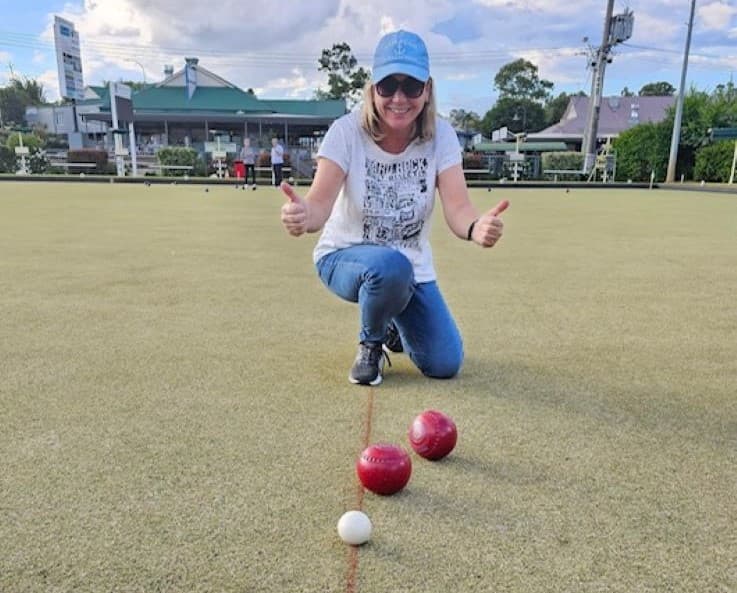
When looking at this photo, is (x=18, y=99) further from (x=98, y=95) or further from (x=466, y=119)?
(x=466, y=119)

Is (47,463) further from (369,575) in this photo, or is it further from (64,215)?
(64,215)

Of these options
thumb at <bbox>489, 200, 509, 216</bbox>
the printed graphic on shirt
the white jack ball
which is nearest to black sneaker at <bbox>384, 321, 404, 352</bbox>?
the printed graphic on shirt

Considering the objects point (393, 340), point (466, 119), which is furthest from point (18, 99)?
point (393, 340)

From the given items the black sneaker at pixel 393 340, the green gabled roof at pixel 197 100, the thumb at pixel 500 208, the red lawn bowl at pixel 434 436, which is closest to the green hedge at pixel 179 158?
the green gabled roof at pixel 197 100

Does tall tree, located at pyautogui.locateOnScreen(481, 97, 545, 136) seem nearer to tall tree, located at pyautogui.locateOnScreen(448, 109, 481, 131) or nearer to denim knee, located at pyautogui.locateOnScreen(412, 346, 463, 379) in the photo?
tall tree, located at pyautogui.locateOnScreen(448, 109, 481, 131)

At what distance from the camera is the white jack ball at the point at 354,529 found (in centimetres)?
149

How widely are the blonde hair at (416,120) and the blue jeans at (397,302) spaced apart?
51cm

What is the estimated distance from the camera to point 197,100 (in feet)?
122

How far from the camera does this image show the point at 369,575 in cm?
139

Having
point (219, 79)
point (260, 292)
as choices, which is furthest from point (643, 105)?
point (260, 292)

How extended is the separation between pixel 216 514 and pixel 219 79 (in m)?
41.5

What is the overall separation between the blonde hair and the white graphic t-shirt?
0.03 meters

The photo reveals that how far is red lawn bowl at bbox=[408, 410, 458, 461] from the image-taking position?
190cm

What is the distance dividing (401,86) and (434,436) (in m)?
1.43
